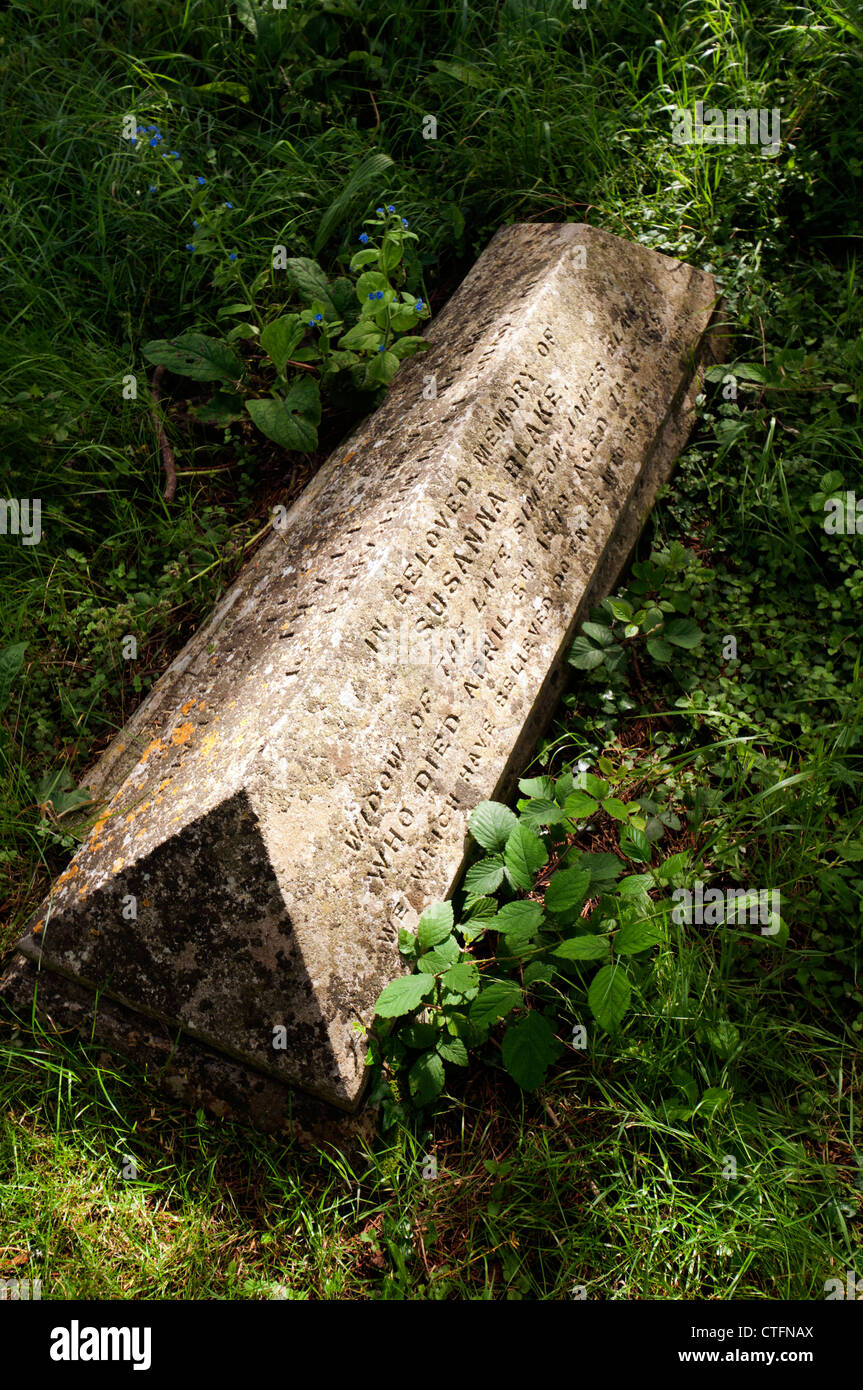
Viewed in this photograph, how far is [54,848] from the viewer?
2.59 meters

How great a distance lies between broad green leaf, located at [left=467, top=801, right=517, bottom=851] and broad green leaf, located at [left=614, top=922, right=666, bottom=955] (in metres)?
0.34

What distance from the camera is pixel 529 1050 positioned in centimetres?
200

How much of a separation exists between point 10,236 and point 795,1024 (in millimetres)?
3556

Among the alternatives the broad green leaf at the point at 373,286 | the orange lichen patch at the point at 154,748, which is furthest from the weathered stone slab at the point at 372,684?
the broad green leaf at the point at 373,286

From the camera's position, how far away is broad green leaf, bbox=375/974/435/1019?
6.31 ft

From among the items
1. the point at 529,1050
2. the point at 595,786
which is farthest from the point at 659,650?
the point at 529,1050

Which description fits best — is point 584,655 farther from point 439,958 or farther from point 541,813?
point 439,958

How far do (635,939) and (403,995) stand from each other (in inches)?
20.3

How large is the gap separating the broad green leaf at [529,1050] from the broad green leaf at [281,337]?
1.97 m

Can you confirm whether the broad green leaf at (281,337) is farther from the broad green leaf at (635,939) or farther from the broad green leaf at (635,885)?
the broad green leaf at (635,939)

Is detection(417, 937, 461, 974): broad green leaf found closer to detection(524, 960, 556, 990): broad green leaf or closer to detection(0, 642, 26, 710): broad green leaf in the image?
detection(524, 960, 556, 990): broad green leaf

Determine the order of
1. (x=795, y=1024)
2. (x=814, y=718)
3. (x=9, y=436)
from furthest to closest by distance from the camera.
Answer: (x=9, y=436) → (x=814, y=718) → (x=795, y=1024)
